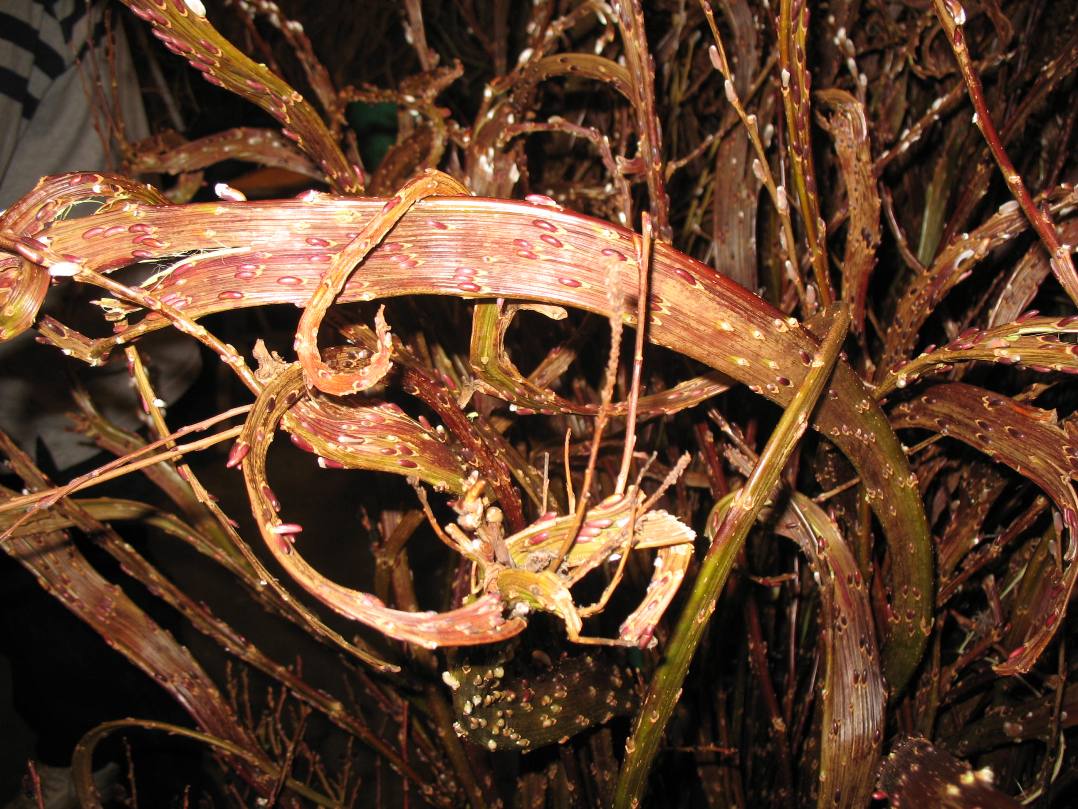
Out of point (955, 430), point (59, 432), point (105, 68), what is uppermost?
point (105, 68)

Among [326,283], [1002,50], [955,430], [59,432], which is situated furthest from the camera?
[59,432]

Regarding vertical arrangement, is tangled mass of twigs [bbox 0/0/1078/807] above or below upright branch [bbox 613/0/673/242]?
below

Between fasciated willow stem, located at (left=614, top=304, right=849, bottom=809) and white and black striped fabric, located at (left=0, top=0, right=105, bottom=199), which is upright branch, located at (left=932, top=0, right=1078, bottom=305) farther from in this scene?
white and black striped fabric, located at (left=0, top=0, right=105, bottom=199)

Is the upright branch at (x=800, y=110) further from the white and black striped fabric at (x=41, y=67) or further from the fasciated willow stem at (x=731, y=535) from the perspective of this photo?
the white and black striped fabric at (x=41, y=67)

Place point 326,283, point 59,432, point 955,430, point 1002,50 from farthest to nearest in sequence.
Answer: point 59,432
point 1002,50
point 955,430
point 326,283

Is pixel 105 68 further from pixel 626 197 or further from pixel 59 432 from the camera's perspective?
pixel 626 197

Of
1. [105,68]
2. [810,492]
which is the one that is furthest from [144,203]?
[105,68]

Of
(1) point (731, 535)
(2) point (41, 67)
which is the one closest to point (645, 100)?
(1) point (731, 535)

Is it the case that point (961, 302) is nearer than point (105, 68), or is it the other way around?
point (961, 302)

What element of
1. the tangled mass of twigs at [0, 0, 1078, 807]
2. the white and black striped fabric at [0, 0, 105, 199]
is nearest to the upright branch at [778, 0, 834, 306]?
the tangled mass of twigs at [0, 0, 1078, 807]
